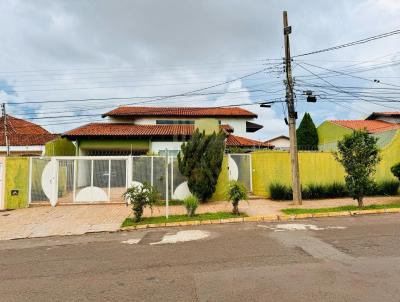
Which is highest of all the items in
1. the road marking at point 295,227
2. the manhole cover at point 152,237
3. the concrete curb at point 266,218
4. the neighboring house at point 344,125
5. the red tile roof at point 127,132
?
the neighboring house at point 344,125

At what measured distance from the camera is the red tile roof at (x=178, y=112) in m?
30.0

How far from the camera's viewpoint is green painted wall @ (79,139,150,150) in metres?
23.8

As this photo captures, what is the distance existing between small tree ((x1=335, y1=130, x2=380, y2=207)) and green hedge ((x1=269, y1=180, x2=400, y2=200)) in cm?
336

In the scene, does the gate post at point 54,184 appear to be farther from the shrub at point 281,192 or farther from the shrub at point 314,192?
the shrub at point 314,192

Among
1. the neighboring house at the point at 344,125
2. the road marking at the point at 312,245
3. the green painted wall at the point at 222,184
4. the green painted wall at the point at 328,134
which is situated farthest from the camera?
the green painted wall at the point at 328,134

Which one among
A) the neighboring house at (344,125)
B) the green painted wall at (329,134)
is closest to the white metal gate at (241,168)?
the green painted wall at (329,134)

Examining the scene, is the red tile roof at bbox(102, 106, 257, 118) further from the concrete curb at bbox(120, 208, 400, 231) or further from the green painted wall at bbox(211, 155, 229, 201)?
the concrete curb at bbox(120, 208, 400, 231)

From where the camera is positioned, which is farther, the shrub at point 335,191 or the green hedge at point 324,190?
the shrub at point 335,191

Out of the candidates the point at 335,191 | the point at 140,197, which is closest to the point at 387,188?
the point at 335,191

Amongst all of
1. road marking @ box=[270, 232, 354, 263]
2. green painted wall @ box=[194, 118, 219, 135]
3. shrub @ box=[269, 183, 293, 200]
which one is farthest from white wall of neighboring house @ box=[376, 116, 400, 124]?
road marking @ box=[270, 232, 354, 263]

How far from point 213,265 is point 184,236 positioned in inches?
114

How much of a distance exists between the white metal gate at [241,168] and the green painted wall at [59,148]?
12.8m

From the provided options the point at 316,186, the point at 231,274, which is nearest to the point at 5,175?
the point at 231,274

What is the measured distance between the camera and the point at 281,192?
48.9ft
